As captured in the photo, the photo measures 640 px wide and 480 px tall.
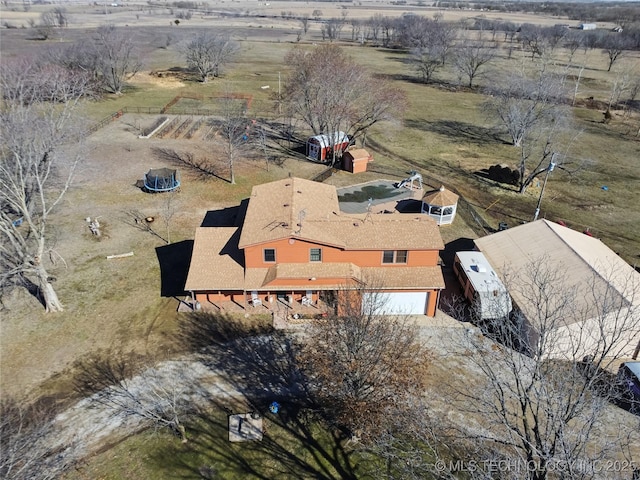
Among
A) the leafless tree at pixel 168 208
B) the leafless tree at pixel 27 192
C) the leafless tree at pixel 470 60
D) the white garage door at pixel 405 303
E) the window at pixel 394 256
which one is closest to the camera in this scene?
the leafless tree at pixel 27 192

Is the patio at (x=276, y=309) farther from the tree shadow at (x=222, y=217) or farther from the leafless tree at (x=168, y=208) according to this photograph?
the tree shadow at (x=222, y=217)

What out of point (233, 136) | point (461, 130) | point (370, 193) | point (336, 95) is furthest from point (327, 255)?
point (461, 130)

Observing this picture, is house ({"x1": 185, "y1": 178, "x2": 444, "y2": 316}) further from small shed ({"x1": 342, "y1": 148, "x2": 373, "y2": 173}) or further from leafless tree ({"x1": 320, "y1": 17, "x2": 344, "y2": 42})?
leafless tree ({"x1": 320, "y1": 17, "x2": 344, "y2": 42})

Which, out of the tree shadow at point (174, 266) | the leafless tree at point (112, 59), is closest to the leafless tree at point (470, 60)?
the leafless tree at point (112, 59)

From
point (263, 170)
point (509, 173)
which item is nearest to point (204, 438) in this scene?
point (263, 170)

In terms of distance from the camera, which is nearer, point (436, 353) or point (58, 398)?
point (58, 398)

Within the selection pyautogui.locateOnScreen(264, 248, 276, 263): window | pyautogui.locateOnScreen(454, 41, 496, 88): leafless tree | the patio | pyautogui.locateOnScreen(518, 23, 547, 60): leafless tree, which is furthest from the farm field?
pyautogui.locateOnScreen(518, 23, 547, 60): leafless tree

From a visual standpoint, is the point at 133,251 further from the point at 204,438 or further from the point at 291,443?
the point at 291,443

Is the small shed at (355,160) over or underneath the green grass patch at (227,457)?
over
